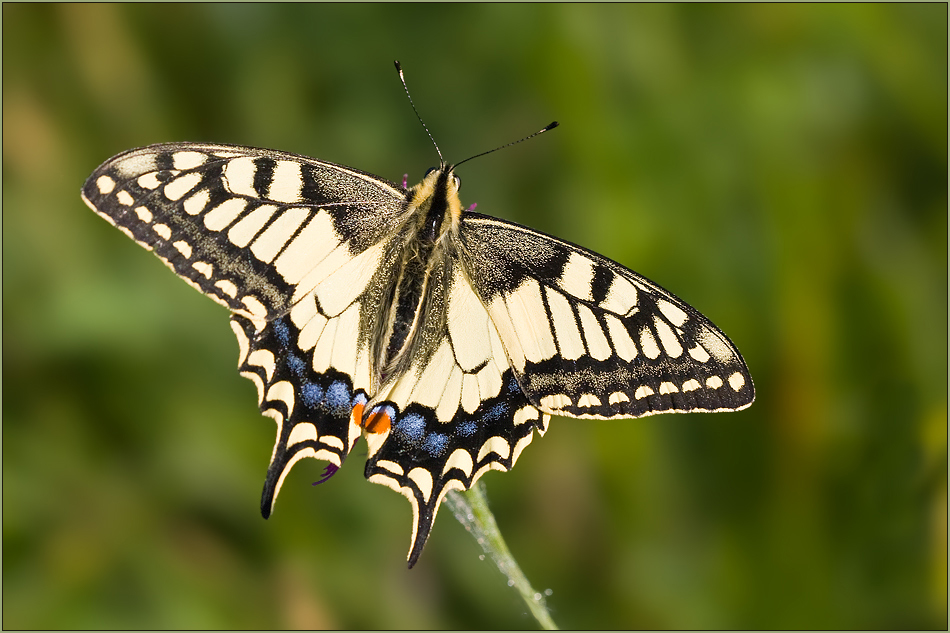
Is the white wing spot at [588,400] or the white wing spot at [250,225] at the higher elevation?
the white wing spot at [250,225]

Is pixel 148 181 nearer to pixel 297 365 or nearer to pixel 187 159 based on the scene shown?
pixel 187 159

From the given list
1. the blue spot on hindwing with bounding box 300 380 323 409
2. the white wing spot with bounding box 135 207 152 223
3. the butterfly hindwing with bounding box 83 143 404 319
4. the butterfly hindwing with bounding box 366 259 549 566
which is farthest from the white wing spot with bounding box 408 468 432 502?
the white wing spot with bounding box 135 207 152 223

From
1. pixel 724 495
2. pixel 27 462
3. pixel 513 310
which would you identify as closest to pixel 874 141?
pixel 724 495

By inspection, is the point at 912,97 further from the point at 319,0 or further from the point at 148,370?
the point at 148,370

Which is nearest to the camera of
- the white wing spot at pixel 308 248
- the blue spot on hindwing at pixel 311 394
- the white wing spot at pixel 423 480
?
the white wing spot at pixel 423 480

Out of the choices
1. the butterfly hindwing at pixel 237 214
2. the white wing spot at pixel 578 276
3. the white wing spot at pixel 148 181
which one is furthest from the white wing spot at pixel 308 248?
the white wing spot at pixel 578 276

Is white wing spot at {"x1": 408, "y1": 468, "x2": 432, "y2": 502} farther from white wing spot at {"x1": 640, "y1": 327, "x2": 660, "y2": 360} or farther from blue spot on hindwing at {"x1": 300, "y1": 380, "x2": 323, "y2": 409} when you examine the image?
white wing spot at {"x1": 640, "y1": 327, "x2": 660, "y2": 360}

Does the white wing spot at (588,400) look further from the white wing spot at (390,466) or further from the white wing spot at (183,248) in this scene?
the white wing spot at (183,248)
